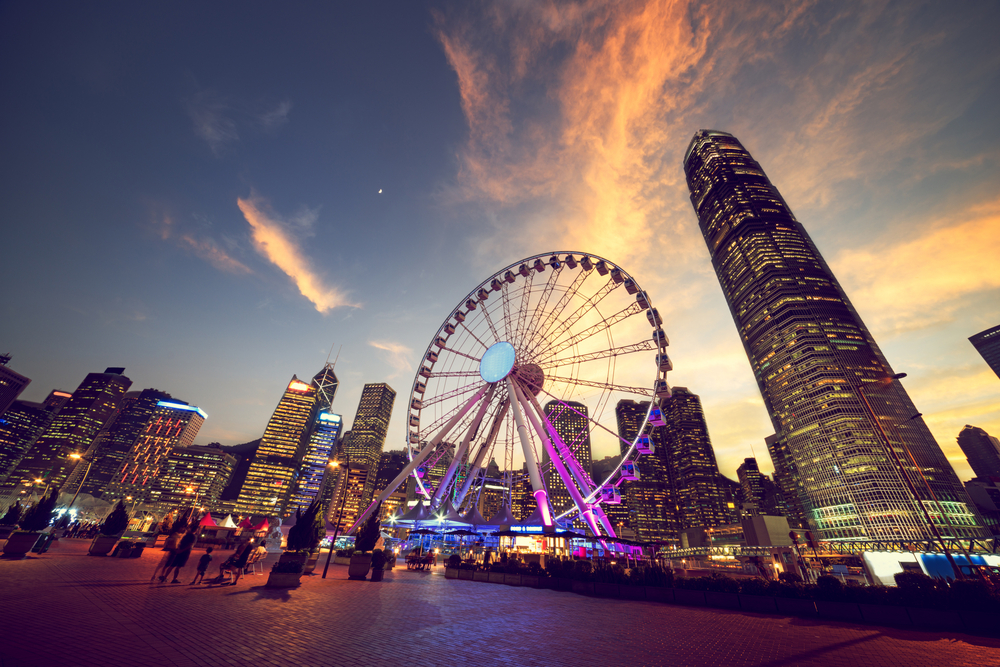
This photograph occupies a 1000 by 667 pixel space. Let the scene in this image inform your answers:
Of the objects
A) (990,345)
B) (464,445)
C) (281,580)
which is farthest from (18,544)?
(990,345)

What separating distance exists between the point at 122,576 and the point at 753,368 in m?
141

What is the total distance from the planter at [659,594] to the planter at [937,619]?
6860 mm

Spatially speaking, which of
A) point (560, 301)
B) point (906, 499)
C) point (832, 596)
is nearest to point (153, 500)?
point (560, 301)

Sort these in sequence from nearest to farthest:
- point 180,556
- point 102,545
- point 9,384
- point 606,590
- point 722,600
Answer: point 180,556, point 722,600, point 606,590, point 102,545, point 9,384

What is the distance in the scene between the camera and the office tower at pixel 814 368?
88062 mm

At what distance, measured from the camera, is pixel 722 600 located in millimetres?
13734

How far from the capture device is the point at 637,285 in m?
30.8

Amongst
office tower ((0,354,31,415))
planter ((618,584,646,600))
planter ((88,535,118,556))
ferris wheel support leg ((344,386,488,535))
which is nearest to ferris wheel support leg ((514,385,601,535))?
ferris wheel support leg ((344,386,488,535))

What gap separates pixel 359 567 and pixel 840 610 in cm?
1864

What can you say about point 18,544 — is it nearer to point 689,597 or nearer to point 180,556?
point 180,556

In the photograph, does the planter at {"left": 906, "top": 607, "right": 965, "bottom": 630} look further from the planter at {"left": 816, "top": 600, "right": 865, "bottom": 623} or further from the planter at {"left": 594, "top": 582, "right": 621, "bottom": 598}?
the planter at {"left": 594, "top": 582, "right": 621, "bottom": 598}

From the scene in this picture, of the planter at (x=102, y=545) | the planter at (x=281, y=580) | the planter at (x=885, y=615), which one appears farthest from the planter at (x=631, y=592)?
the planter at (x=102, y=545)

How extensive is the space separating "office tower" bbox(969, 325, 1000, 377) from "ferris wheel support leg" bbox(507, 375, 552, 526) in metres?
243

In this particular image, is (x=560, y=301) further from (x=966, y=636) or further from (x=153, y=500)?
(x=153, y=500)
